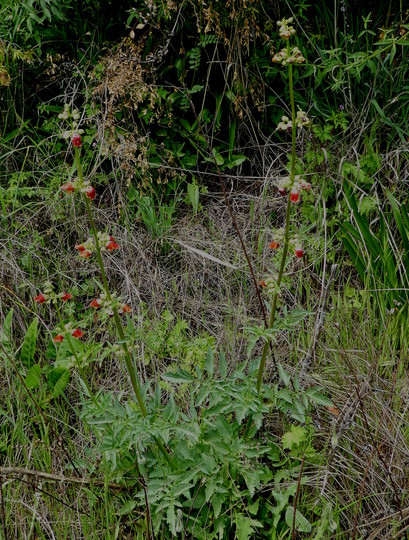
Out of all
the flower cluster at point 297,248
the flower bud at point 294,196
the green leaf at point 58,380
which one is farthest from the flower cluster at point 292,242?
the green leaf at point 58,380

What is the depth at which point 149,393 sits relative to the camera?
253 cm

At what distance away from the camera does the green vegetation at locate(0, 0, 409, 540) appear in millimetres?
2025

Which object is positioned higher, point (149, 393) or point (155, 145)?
point (155, 145)

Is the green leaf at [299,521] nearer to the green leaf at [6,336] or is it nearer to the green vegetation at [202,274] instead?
the green vegetation at [202,274]

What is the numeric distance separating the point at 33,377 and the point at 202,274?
88 centimetres

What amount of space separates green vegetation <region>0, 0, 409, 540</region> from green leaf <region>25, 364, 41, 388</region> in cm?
5

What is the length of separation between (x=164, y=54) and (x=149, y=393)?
5.26 feet

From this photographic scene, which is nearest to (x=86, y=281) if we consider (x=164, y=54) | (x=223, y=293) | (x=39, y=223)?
(x=39, y=223)

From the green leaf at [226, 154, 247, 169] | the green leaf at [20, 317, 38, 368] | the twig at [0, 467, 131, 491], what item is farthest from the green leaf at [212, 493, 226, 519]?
the green leaf at [226, 154, 247, 169]

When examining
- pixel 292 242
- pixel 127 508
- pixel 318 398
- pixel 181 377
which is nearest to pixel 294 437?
pixel 318 398

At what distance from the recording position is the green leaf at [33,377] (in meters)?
2.53

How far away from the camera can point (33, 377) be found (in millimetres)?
2533

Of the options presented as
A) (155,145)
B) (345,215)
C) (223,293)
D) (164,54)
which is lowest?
(223,293)

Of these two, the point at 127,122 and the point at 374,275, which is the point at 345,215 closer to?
the point at 374,275
